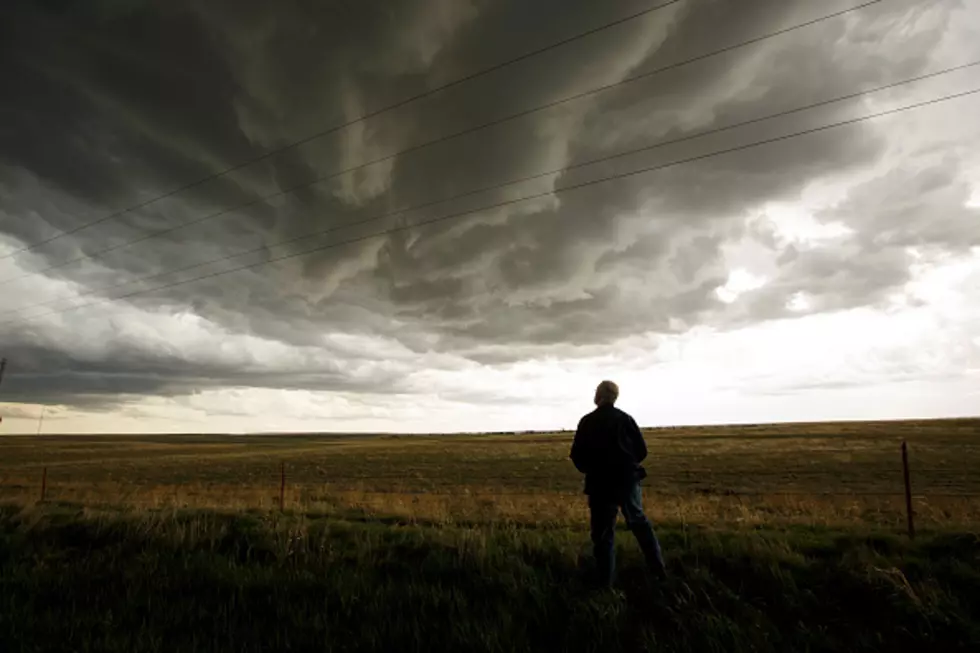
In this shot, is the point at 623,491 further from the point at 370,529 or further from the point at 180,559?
the point at 180,559

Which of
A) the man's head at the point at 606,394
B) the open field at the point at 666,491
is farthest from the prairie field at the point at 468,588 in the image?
the open field at the point at 666,491

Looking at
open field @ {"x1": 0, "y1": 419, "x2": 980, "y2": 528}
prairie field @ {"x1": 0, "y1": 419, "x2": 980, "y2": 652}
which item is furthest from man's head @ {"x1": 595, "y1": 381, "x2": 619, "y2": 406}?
open field @ {"x1": 0, "y1": 419, "x2": 980, "y2": 528}

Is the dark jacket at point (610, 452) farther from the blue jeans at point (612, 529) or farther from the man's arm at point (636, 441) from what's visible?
the blue jeans at point (612, 529)

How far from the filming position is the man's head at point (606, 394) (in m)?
6.93

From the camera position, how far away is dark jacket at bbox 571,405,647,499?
255 inches

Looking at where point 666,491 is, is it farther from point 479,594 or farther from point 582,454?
point 479,594

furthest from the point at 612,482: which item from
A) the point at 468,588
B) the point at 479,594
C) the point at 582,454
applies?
the point at 468,588

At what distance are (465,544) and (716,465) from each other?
128 ft

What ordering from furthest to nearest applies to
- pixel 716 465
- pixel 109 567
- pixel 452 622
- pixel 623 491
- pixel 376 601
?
1. pixel 716 465
2. pixel 109 567
3. pixel 623 491
4. pixel 376 601
5. pixel 452 622

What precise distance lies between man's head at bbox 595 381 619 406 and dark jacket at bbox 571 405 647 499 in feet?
0.47

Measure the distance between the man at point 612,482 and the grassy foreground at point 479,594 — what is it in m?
0.41

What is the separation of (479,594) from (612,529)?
175cm

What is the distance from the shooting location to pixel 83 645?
4.92 m

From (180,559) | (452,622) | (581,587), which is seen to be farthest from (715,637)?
(180,559)
